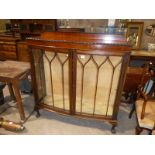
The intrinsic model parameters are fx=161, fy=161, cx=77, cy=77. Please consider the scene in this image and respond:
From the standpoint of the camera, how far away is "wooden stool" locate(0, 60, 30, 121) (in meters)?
1.77

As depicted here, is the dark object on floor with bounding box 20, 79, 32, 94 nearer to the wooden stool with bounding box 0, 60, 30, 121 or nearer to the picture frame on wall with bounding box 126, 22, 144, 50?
the wooden stool with bounding box 0, 60, 30, 121

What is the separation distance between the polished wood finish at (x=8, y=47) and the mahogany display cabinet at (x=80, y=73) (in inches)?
81.9

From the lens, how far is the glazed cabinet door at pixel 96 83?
4.93 ft

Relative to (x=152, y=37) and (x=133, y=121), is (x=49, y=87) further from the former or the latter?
(x=152, y=37)

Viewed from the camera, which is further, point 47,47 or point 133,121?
point 133,121

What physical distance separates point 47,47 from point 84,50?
1.23 ft

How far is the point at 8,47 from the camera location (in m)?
3.66

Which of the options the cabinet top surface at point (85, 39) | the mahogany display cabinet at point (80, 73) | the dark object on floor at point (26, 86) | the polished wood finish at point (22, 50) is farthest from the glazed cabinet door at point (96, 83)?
the polished wood finish at point (22, 50)

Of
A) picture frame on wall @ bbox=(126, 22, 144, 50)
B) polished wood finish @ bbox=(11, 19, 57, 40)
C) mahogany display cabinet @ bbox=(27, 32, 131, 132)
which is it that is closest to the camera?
mahogany display cabinet @ bbox=(27, 32, 131, 132)

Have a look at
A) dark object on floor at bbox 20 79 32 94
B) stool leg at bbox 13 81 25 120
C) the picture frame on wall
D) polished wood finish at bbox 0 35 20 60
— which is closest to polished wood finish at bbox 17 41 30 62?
polished wood finish at bbox 0 35 20 60

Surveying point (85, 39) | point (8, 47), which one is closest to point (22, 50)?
point (8, 47)

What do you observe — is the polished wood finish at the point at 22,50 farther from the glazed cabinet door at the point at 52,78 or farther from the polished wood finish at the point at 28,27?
the glazed cabinet door at the point at 52,78
